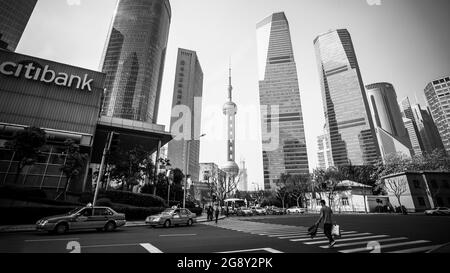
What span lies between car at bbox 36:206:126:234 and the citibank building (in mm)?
17978

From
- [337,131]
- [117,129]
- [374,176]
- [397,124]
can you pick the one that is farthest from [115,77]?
[397,124]

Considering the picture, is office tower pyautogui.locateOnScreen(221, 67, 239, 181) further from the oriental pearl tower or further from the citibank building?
the citibank building

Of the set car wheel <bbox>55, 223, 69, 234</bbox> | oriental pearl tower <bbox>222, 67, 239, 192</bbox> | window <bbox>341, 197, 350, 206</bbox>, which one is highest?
oriental pearl tower <bbox>222, 67, 239, 192</bbox>

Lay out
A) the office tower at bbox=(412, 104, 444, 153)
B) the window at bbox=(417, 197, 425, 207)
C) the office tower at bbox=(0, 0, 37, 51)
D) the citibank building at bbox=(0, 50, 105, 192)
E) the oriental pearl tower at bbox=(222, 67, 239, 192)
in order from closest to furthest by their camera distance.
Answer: the citibank building at bbox=(0, 50, 105, 192), the window at bbox=(417, 197, 425, 207), the office tower at bbox=(0, 0, 37, 51), the oriental pearl tower at bbox=(222, 67, 239, 192), the office tower at bbox=(412, 104, 444, 153)

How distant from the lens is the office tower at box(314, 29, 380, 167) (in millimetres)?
150375

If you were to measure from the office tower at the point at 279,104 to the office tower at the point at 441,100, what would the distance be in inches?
3199

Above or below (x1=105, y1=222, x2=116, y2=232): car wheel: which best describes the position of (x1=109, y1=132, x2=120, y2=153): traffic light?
above

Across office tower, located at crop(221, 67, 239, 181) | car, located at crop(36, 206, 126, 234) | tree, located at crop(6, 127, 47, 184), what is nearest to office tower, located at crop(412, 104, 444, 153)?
office tower, located at crop(221, 67, 239, 181)

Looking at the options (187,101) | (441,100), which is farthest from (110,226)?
(187,101)

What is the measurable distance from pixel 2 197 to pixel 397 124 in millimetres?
252695

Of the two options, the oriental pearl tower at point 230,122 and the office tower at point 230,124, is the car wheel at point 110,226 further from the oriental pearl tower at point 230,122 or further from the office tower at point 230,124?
the oriental pearl tower at point 230,122

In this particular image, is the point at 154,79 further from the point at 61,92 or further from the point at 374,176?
the point at 374,176

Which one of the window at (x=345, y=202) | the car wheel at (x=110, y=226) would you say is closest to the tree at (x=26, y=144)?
the car wheel at (x=110, y=226)

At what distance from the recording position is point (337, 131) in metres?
165
